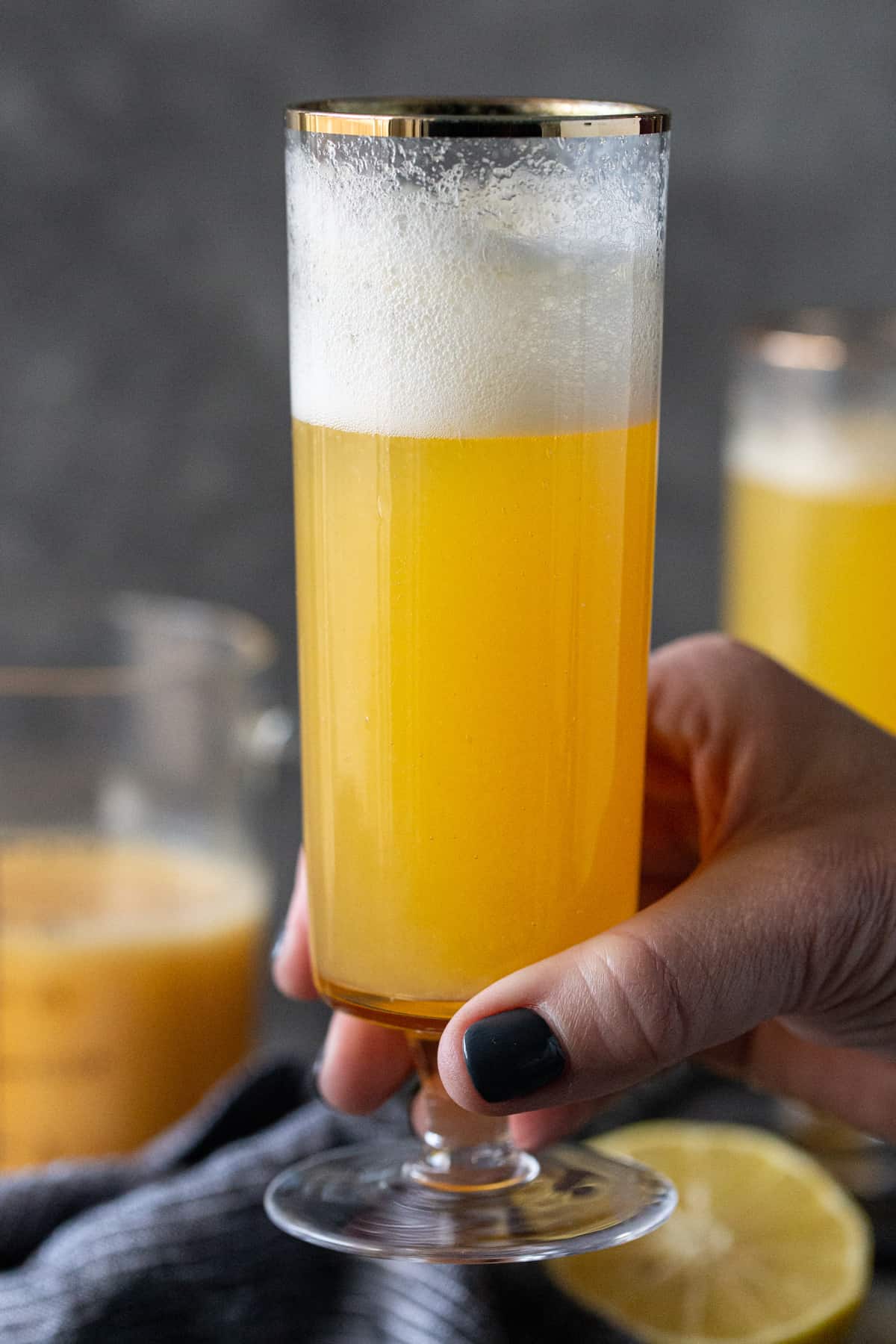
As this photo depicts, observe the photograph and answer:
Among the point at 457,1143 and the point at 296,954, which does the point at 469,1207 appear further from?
the point at 296,954

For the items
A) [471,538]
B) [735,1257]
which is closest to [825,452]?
[735,1257]

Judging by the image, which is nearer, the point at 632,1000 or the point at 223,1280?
the point at 632,1000

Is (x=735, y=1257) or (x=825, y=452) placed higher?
(x=825, y=452)

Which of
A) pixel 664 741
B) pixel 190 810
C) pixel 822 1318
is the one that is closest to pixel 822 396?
pixel 664 741

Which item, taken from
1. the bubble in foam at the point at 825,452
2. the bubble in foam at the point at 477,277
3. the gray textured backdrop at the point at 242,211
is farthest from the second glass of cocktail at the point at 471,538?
the gray textured backdrop at the point at 242,211

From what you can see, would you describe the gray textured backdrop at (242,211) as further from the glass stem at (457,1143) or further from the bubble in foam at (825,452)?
the glass stem at (457,1143)

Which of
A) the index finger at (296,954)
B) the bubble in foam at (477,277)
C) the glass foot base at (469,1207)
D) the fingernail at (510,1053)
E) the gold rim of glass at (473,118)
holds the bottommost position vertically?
the glass foot base at (469,1207)

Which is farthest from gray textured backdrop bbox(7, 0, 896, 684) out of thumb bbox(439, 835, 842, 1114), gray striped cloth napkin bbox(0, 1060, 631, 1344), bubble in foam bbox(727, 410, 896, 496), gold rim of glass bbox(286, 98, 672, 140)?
thumb bbox(439, 835, 842, 1114)
